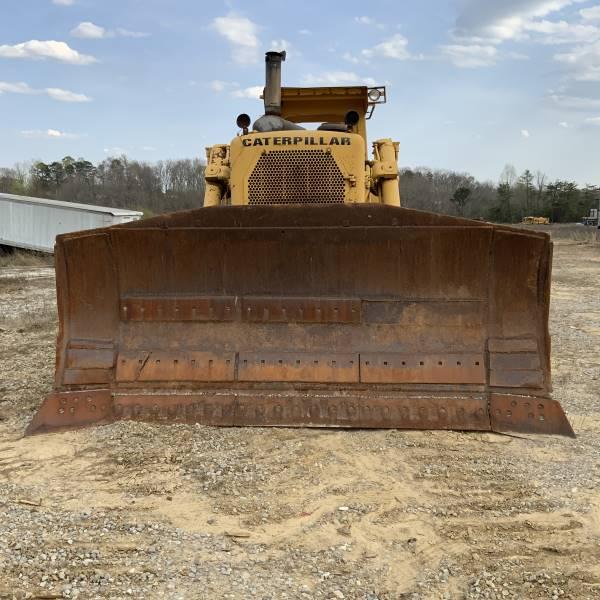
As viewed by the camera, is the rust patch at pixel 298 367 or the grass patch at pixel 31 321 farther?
the grass patch at pixel 31 321

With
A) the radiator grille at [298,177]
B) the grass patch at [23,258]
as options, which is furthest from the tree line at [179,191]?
the radiator grille at [298,177]

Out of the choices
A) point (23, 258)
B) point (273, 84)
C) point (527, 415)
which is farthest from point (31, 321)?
point (23, 258)

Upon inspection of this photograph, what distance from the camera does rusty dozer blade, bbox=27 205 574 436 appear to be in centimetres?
394

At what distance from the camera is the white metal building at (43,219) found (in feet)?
58.8

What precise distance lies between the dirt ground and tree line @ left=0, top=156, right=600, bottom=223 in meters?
44.8

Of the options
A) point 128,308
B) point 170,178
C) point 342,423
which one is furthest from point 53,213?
point 170,178

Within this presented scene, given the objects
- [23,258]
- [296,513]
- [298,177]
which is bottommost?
[296,513]

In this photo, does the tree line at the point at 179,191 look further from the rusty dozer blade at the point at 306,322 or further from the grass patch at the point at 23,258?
the rusty dozer blade at the point at 306,322

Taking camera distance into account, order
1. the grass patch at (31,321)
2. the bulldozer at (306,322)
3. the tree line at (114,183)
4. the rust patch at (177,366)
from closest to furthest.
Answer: the bulldozer at (306,322)
the rust patch at (177,366)
the grass patch at (31,321)
the tree line at (114,183)

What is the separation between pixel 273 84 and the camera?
6242 mm

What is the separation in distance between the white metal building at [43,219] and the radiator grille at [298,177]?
13.6 meters

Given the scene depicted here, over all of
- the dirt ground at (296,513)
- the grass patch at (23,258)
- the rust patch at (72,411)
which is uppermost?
the grass patch at (23,258)

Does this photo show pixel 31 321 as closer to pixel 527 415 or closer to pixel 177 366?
pixel 177 366

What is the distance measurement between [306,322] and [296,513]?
155cm
